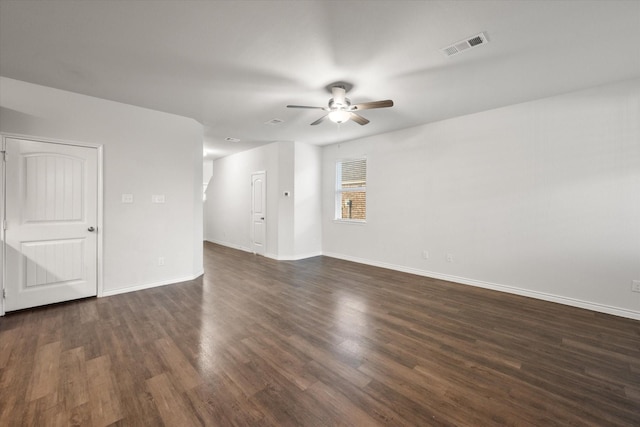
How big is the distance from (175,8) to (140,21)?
0.37 metres

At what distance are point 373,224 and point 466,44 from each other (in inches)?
143

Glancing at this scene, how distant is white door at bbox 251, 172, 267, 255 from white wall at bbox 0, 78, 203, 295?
76.0 inches

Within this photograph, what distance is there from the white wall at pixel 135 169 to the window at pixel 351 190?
119 inches

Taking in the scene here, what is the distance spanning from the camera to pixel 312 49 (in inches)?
95.3

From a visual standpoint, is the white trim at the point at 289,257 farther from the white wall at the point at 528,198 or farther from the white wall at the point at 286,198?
the white wall at the point at 528,198

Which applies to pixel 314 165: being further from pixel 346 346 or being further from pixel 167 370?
pixel 167 370

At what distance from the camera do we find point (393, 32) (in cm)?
220

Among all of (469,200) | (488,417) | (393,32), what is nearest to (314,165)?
(469,200)

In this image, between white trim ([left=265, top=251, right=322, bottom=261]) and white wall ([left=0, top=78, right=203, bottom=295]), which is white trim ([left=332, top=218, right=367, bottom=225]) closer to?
white trim ([left=265, top=251, right=322, bottom=261])

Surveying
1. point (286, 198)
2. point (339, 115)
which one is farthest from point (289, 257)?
point (339, 115)

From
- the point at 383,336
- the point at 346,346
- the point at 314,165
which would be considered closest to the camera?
the point at 346,346

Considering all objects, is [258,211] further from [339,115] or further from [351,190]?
[339,115]

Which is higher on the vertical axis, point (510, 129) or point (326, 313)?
point (510, 129)

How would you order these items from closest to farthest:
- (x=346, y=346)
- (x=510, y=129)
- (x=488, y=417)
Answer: (x=488, y=417), (x=346, y=346), (x=510, y=129)
